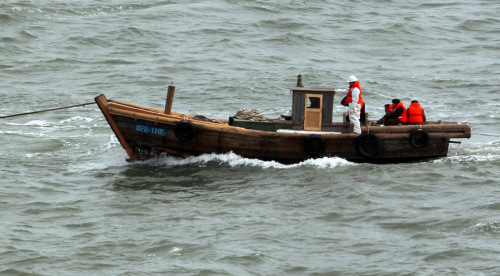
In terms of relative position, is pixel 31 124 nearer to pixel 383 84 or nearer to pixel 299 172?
pixel 299 172

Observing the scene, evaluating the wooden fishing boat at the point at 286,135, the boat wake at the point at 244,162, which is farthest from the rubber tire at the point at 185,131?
the boat wake at the point at 244,162

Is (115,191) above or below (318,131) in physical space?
below

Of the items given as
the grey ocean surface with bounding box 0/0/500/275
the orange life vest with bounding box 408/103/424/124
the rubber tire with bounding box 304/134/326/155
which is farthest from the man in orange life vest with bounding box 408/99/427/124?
the rubber tire with bounding box 304/134/326/155

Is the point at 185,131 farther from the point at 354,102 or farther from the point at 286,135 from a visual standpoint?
the point at 354,102

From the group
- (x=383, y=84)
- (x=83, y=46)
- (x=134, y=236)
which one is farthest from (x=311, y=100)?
(x=83, y=46)

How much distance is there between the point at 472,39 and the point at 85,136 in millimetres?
20428

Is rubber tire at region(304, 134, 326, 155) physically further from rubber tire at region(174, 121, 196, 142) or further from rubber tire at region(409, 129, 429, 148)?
rubber tire at region(174, 121, 196, 142)

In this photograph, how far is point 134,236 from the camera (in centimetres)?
1395

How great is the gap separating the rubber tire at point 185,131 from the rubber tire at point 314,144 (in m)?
2.37

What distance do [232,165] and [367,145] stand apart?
289cm

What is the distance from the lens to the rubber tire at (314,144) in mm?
18000

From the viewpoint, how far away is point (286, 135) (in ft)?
59.1

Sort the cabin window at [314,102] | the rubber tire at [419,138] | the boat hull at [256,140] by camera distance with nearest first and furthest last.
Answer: the boat hull at [256,140]
the rubber tire at [419,138]
the cabin window at [314,102]

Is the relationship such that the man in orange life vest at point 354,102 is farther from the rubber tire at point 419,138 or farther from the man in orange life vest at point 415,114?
the man in orange life vest at point 415,114
